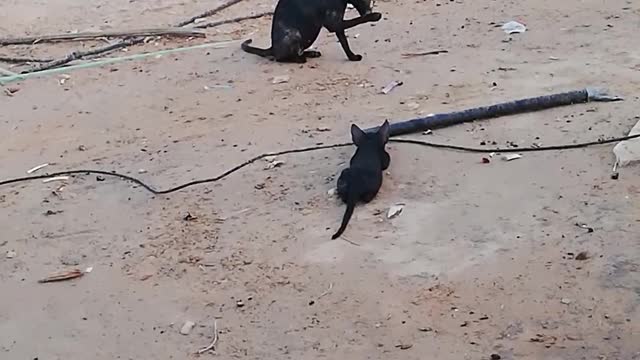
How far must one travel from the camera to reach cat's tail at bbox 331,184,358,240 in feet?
16.3

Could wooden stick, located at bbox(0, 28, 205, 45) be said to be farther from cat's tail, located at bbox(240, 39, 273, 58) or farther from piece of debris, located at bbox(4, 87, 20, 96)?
piece of debris, located at bbox(4, 87, 20, 96)

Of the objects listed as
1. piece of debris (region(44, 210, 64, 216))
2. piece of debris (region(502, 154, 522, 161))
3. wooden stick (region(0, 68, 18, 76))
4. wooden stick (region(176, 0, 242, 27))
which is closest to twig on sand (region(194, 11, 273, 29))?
wooden stick (region(176, 0, 242, 27))

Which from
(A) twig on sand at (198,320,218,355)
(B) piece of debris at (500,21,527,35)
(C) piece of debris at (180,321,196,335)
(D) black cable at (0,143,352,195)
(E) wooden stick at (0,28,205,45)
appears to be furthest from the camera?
(E) wooden stick at (0,28,205,45)

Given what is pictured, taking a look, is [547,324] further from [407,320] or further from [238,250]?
[238,250]

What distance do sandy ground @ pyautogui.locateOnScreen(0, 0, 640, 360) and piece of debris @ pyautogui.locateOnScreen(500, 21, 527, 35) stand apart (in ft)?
0.21

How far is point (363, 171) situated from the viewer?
5250mm

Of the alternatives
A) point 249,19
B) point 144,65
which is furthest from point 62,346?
point 249,19

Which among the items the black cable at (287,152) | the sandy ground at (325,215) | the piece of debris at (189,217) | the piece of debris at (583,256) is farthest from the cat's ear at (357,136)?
the piece of debris at (583,256)

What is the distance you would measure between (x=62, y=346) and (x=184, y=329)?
53 centimetres

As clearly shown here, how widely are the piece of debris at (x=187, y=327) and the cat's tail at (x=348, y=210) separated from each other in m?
0.93

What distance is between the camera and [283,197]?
5492 millimetres

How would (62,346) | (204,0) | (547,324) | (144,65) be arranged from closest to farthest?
(547,324), (62,346), (144,65), (204,0)

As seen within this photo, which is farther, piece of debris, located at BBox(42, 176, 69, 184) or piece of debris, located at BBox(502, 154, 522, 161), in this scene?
piece of debris, located at BBox(42, 176, 69, 184)

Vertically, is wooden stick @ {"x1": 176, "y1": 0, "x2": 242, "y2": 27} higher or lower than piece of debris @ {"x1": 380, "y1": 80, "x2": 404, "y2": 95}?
lower
